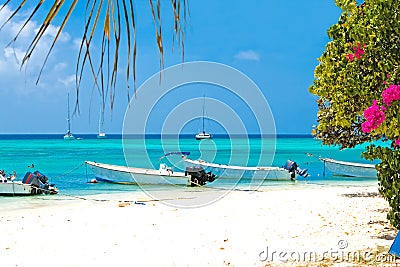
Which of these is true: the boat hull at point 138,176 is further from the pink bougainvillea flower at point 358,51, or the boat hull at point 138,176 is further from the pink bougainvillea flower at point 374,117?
the pink bougainvillea flower at point 374,117

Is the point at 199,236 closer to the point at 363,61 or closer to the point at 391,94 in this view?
the point at 363,61

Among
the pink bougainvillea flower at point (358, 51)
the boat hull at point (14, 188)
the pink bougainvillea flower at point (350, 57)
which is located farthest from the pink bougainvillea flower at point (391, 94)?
the boat hull at point (14, 188)

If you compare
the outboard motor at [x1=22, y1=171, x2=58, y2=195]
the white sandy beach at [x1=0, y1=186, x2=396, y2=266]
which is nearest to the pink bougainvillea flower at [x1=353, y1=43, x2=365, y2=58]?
the white sandy beach at [x1=0, y1=186, x2=396, y2=266]

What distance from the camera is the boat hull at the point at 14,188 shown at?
21078 mm

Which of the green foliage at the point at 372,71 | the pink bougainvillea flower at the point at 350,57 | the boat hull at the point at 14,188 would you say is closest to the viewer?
the green foliage at the point at 372,71

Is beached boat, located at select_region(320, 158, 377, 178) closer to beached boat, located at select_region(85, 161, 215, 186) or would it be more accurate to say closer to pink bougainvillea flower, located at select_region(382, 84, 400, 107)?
beached boat, located at select_region(85, 161, 215, 186)

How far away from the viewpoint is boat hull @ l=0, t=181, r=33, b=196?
69.2 feet

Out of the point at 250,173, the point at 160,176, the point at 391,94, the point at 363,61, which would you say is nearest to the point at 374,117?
the point at 391,94

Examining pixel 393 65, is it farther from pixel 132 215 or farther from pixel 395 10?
pixel 132 215

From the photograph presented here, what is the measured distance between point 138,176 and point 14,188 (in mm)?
6928

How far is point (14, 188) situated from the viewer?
21.1 m

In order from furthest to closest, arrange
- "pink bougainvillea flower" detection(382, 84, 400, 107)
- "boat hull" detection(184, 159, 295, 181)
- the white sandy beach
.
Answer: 1. "boat hull" detection(184, 159, 295, 181)
2. the white sandy beach
3. "pink bougainvillea flower" detection(382, 84, 400, 107)

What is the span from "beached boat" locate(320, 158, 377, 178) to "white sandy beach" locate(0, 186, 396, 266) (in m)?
17.6

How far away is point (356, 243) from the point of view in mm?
7707
